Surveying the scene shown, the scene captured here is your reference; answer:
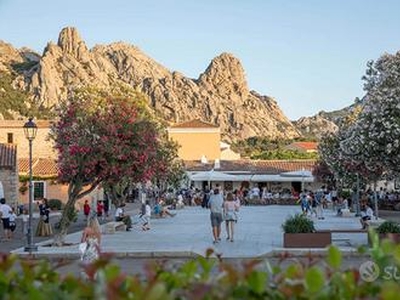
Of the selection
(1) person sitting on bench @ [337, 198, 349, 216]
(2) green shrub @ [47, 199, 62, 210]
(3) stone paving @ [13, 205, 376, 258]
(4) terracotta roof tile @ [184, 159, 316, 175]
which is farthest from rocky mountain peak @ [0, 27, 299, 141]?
(3) stone paving @ [13, 205, 376, 258]

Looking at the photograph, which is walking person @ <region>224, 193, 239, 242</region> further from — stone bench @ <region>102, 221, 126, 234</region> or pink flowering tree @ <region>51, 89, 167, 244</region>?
stone bench @ <region>102, 221, 126, 234</region>

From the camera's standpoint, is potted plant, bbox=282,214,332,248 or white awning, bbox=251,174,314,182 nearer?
potted plant, bbox=282,214,332,248

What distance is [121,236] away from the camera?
26562 millimetres

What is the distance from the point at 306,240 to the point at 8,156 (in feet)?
97.8

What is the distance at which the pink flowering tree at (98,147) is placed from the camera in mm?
22688

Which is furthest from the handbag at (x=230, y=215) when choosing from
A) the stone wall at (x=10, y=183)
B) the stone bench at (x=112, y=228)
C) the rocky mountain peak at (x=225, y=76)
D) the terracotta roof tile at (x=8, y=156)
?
the rocky mountain peak at (x=225, y=76)

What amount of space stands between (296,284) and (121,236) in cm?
2263

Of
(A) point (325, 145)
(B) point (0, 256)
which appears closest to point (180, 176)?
(A) point (325, 145)

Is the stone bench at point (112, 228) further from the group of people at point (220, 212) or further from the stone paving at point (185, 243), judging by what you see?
the group of people at point (220, 212)

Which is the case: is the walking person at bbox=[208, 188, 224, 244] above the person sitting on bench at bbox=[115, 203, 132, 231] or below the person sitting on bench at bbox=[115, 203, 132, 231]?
above

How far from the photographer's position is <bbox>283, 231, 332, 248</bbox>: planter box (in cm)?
1987

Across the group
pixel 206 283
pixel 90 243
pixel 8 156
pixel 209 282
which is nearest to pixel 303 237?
pixel 90 243

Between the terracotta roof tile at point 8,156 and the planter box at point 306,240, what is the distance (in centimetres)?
2842

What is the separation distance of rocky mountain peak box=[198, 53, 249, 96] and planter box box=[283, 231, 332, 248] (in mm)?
141493
